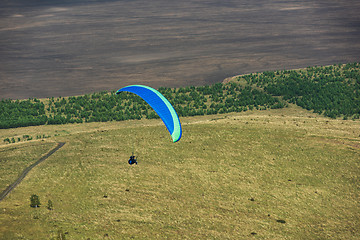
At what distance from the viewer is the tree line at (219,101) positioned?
69625mm

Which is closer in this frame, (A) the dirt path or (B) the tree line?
(A) the dirt path

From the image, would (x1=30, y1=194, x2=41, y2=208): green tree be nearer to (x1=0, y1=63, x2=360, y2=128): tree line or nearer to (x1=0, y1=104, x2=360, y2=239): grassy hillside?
(x1=0, y1=104, x2=360, y2=239): grassy hillside

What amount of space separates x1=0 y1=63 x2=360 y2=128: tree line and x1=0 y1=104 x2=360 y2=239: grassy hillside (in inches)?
532

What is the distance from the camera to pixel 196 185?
3978 cm

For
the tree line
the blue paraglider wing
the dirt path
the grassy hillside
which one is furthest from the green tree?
the tree line

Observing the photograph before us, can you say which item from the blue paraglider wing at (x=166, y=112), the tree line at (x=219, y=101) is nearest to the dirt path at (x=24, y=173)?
the blue paraglider wing at (x=166, y=112)

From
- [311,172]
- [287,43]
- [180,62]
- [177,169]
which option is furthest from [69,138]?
[287,43]

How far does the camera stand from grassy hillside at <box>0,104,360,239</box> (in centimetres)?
3250

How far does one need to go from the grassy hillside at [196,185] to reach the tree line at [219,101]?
44.3 feet

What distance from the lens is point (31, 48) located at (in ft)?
364

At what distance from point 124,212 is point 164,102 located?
409 inches

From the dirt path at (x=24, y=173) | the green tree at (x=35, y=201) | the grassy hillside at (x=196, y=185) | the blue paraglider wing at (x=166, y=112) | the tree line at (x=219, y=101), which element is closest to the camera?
the grassy hillside at (x=196, y=185)

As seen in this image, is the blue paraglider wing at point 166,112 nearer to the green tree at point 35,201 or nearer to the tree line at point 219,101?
the green tree at point 35,201

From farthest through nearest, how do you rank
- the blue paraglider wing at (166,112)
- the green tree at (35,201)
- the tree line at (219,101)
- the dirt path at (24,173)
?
the tree line at (219,101) < the dirt path at (24,173) < the blue paraglider wing at (166,112) < the green tree at (35,201)
